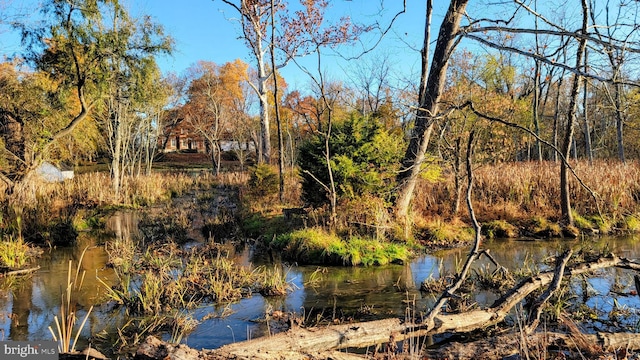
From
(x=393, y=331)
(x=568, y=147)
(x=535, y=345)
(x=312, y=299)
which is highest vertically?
(x=568, y=147)

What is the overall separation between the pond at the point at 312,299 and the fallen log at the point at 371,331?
300 mm

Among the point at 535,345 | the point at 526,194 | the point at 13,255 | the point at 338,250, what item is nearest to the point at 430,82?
the point at 338,250

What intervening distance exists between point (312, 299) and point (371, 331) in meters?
2.67

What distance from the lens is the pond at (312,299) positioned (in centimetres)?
518

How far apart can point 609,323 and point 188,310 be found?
518cm

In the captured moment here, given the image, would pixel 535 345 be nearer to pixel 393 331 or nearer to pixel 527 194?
pixel 393 331

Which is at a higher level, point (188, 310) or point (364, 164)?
point (364, 164)

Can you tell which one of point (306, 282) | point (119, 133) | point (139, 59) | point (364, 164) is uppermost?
point (139, 59)

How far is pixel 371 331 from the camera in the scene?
387cm

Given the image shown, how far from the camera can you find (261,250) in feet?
33.1

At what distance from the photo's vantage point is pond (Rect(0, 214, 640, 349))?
5.18m

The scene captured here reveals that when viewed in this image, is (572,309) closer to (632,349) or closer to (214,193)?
(632,349)

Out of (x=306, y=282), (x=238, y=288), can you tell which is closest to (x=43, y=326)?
(x=238, y=288)

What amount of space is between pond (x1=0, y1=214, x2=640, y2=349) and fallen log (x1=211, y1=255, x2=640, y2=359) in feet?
0.98
